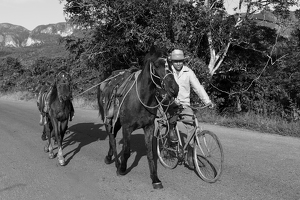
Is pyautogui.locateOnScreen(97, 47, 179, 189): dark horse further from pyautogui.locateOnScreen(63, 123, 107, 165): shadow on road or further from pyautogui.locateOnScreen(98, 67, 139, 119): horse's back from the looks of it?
pyautogui.locateOnScreen(63, 123, 107, 165): shadow on road

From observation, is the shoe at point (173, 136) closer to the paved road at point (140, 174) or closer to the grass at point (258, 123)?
the paved road at point (140, 174)

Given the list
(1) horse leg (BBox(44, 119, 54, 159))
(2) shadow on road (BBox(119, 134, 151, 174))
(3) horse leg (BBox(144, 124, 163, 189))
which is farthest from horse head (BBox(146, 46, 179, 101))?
(1) horse leg (BBox(44, 119, 54, 159))

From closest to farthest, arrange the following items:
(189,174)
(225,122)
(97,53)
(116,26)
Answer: (189,174) → (225,122) → (116,26) → (97,53)

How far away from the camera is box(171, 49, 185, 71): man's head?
4.63 m

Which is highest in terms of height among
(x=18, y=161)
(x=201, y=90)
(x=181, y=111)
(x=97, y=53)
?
(x=97, y=53)

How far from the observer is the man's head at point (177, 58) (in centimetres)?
463

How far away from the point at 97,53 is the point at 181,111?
9649mm

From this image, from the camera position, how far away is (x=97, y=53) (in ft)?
45.2

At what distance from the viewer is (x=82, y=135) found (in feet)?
28.8

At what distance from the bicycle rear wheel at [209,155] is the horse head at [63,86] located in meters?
2.92

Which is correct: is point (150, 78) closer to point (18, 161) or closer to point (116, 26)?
point (18, 161)

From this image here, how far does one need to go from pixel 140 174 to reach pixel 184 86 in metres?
1.81

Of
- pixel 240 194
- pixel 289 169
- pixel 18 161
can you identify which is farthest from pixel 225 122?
pixel 18 161

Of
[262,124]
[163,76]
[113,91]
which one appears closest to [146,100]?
[163,76]
